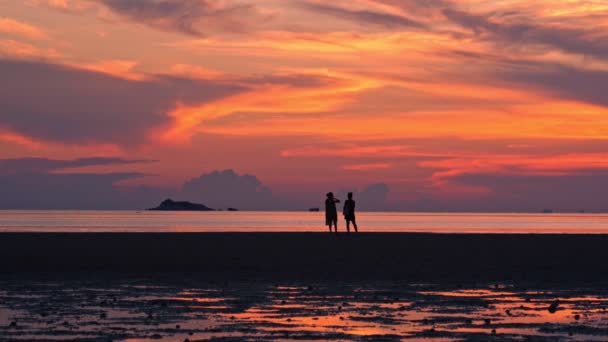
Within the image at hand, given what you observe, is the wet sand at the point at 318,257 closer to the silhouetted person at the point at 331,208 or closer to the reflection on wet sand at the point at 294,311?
the silhouetted person at the point at 331,208

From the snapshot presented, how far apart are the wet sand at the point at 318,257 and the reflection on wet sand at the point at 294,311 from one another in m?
3.86

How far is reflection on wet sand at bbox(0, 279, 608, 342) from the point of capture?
15.5m

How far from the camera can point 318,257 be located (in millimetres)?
34969

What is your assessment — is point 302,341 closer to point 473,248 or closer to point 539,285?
point 539,285

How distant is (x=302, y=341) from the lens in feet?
48.3

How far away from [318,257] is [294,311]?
16.4 meters

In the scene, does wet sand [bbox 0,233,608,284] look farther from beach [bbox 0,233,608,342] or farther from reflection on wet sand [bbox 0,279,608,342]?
reflection on wet sand [bbox 0,279,608,342]

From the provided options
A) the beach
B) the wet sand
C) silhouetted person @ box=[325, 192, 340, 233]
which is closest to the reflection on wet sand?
the beach

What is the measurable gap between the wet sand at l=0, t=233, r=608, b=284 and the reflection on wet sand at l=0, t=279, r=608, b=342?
386 cm

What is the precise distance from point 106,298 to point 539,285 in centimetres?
1080

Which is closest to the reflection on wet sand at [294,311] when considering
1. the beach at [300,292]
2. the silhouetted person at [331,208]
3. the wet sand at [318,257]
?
the beach at [300,292]

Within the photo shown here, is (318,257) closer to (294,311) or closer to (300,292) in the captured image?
(300,292)

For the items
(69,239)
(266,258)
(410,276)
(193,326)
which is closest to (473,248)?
(266,258)

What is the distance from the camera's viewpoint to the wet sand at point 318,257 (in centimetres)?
2859
